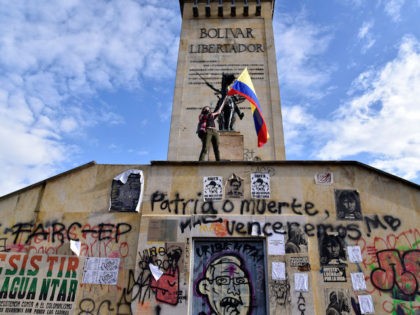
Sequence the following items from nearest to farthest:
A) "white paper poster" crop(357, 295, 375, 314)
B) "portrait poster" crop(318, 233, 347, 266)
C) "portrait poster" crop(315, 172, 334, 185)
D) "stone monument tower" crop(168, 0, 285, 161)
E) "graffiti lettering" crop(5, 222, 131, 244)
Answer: "white paper poster" crop(357, 295, 375, 314) → "portrait poster" crop(318, 233, 347, 266) → "graffiti lettering" crop(5, 222, 131, 244) → "portrait poster" crop(315, 172, 334, 185) → "stone monument tower" crop(168, 0, 285, 161)

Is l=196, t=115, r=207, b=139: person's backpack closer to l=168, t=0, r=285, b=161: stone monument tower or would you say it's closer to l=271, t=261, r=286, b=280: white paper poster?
l=271, t=261, r=286, b=280: white paper poster

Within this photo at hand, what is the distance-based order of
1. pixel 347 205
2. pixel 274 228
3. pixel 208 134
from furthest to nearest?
pixel 208 134
pixel 347 205
pixel 274 228

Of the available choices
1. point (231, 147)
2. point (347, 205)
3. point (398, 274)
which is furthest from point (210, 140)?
point (398, 274)

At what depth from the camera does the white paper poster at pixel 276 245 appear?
26.4 ft

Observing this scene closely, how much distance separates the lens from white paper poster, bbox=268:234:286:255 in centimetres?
804

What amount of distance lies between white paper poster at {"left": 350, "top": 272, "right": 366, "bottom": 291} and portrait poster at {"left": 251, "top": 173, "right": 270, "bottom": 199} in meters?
2.61

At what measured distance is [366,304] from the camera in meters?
7.56

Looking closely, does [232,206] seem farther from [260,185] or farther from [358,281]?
[358,281]

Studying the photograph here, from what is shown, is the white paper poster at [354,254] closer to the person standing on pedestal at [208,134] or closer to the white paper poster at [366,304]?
the white paper poster at [366,304]

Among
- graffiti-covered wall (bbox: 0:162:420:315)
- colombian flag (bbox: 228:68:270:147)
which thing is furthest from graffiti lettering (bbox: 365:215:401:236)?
colombian flag (bbox: 228:68:270:147)

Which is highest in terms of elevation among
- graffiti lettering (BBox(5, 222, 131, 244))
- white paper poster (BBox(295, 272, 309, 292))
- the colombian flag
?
the colombian flag

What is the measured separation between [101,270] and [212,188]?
3.29 m

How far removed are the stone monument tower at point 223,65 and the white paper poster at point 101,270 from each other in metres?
9.01

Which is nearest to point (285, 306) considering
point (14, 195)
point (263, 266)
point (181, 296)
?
point (263, 266)
